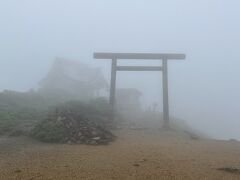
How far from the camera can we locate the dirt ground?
574 cm

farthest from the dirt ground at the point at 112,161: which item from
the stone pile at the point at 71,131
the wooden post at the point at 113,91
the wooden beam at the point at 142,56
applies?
the wooden beam at the point at 142,56

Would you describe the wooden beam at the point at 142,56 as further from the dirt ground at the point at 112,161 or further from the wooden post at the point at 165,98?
the dirt ground at the point at 112,161

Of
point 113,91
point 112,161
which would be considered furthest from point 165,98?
point 112,161

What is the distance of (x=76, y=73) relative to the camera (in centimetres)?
3822

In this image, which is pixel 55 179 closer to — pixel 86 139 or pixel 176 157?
pixel 176 157

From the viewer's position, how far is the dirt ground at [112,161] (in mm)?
5742

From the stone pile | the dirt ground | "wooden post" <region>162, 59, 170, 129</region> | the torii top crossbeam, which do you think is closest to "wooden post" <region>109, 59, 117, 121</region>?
the torii top crossbeam

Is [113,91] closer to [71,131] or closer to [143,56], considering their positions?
[143,56]

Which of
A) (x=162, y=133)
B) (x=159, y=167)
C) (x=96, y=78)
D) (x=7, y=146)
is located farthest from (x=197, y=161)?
(x=96, y=78)

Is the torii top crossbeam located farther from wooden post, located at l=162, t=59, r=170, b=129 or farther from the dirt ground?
the dirt ground

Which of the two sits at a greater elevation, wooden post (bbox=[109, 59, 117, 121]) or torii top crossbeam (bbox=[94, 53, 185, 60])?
torii top crossbeam (bbox=[94, 53, 185, 60])

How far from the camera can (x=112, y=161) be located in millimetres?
6836

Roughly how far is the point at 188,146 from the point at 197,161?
2448 mm

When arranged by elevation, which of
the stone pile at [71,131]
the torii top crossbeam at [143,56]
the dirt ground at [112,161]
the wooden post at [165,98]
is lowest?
the dirt ground at [112,161]
